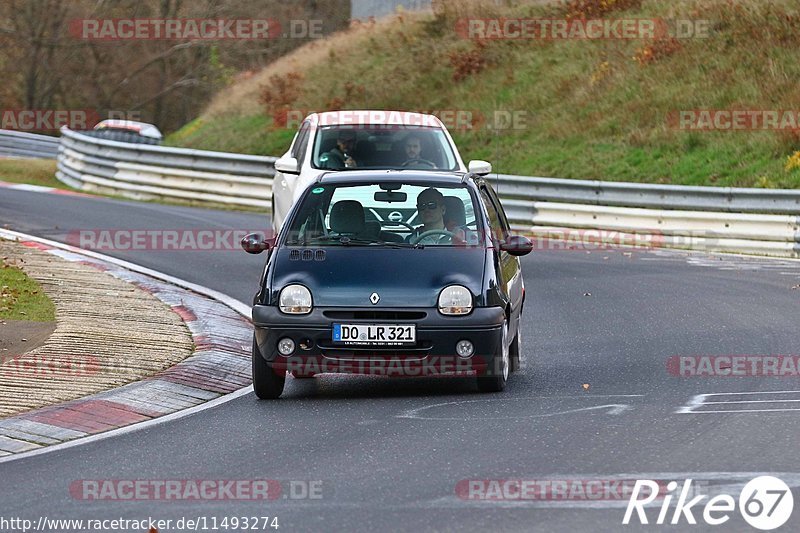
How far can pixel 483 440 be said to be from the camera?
832cm

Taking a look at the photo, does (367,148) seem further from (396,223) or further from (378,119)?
(396,223)

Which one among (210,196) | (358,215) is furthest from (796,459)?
(210,196)

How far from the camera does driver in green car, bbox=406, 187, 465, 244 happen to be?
415 inches

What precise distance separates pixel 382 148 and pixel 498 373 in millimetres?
6917

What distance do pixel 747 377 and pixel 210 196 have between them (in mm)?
18262

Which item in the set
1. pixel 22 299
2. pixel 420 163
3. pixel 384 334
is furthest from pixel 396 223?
pixel 420 163

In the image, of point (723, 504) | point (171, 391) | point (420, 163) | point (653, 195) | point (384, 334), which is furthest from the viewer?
point (653, 195)

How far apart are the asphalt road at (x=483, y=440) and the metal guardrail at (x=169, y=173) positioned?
13777 mm

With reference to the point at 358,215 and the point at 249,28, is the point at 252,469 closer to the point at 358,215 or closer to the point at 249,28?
the point at 358,215

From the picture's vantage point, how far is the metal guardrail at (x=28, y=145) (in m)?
40.6

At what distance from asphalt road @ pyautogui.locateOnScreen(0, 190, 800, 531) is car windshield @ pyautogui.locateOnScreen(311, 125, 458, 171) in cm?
315

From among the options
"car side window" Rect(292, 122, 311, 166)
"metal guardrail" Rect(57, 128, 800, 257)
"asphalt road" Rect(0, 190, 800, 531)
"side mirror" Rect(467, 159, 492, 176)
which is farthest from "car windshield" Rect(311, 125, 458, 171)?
"metal guardrail" Rect(57, 128, 800, 257)

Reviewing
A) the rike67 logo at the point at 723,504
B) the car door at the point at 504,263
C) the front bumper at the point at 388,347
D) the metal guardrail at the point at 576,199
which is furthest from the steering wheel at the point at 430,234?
the metal guardrail at the point at 576,199

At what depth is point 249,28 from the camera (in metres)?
61.2
